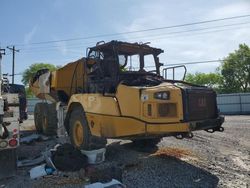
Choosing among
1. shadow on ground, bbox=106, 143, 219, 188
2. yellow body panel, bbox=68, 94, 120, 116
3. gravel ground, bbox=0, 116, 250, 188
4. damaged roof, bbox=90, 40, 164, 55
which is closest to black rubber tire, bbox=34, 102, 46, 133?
gravel ground, bbox=0, 116, 250, 188

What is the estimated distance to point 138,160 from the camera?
875cm

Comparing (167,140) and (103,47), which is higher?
(103,47)

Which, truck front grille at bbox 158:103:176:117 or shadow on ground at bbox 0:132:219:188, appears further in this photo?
truck front grille at bbox 158:103:176:117

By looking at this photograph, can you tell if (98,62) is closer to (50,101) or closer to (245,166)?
(245,166)

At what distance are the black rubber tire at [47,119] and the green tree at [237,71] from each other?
51.0m

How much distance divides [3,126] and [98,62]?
2.98m

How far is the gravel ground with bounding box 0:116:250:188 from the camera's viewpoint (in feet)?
23.6

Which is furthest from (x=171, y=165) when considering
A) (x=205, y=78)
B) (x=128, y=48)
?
(x=205, y=78)

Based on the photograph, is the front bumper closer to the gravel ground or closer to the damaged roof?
the gravel ground

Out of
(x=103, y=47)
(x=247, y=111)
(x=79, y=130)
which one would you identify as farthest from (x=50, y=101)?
(x=247, y=111)

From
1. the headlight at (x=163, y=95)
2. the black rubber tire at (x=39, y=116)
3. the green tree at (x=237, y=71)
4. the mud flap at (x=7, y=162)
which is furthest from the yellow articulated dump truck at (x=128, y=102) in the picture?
the green tree at (x=237, y=71)

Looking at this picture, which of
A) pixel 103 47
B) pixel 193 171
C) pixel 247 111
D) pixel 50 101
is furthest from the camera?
pixel 247 111

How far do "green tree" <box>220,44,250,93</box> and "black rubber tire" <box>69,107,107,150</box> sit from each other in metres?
54.4

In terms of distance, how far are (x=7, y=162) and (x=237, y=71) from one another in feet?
195
